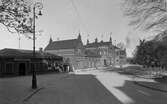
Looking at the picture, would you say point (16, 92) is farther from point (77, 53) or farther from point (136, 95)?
point (77, 53)

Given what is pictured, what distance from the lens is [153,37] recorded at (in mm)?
16000

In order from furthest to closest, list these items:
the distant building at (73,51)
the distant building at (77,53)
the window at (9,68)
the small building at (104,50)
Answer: the small building at (104,50)
the distant building at (77,53)
the distant building at (73,51)
the window at (9,68)

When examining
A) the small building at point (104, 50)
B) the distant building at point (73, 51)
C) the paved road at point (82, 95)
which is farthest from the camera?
the small building at point (104, 50)

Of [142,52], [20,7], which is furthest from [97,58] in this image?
[20,7]

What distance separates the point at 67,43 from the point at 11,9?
47.4 meters

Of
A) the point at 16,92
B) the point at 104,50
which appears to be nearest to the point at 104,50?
the point at 104,50

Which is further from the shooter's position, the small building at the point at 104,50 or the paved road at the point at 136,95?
the small building at the point at 104,50

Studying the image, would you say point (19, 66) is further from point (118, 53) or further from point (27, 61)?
point (118, 53)

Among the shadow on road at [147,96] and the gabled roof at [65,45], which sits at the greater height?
the gabled roof at [65,45]

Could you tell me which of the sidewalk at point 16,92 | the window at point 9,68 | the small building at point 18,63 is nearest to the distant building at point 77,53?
the small building at point 18,63

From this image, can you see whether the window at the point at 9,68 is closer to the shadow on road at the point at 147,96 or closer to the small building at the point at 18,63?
the small building at the point at 18,63

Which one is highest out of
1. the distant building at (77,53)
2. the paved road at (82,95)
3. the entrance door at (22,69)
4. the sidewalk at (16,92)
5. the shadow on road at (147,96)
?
the distant building at (77,53)

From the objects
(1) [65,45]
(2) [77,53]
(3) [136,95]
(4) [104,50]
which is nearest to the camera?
(3) [136,95]

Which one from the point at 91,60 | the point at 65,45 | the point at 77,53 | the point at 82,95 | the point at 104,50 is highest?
the point at 65,45
